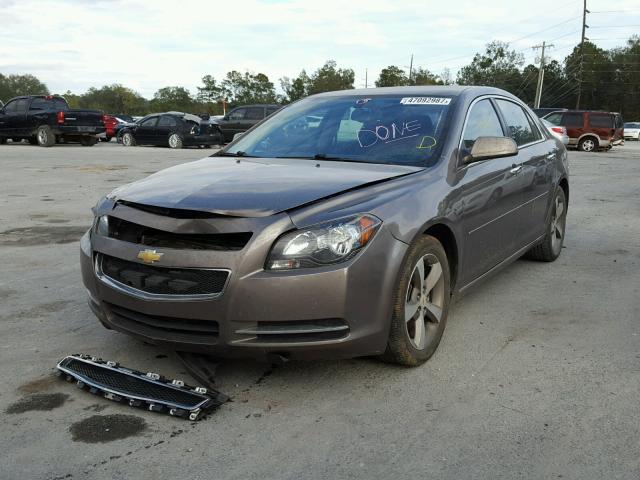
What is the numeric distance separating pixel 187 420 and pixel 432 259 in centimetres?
157

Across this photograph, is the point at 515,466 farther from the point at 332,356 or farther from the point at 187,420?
the point at 187,420

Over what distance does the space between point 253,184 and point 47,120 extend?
22342 millimetres

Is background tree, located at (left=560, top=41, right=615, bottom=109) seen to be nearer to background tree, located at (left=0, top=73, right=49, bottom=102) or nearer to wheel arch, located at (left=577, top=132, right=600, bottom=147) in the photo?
wheel arch, located at (left=577, top=132, right=600, bottom=147)

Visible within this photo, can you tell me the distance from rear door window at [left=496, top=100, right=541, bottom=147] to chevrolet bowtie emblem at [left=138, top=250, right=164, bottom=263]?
3.10m

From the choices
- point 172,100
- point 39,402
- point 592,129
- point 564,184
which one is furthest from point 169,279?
point 172,100

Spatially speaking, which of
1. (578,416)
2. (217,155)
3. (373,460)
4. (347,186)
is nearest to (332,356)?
(373,460)

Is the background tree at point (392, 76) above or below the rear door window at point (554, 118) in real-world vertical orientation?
above

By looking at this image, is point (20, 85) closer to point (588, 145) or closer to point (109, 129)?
point (109, 129)

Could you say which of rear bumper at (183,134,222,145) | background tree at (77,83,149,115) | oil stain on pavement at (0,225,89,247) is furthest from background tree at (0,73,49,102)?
oil stain on pavement at (0,225,89,247)

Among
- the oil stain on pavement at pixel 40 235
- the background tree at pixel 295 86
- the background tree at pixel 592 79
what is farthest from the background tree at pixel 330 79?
the oil stain on pavement at pixel 40 235

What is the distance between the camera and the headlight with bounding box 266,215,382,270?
10.1 ft

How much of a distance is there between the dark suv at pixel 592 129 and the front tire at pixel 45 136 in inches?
802

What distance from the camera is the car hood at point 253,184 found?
323 centimetres

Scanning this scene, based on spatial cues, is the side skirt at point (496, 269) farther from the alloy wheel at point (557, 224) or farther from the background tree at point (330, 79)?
the background tree at point (330, 79)
